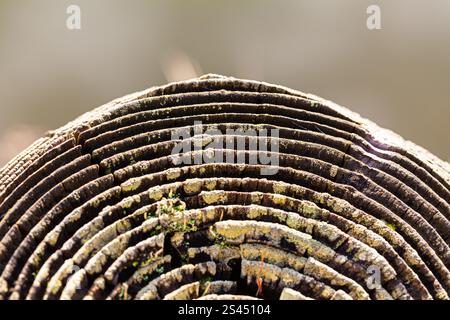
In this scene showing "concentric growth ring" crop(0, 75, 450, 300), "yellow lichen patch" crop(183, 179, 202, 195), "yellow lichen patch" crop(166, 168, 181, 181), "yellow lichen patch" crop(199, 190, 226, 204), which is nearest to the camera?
"concentric growth ring" crop(0, 75, 450, 300)

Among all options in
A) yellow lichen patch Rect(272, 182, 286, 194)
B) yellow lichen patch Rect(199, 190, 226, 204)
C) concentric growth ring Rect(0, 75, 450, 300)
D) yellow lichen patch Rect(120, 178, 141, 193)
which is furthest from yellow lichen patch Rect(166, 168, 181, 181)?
yellow lichen patch Rect(272, 182, 286, 194)

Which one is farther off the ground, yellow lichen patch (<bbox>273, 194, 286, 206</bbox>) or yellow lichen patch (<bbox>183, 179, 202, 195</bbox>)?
yellow lichen patch (<bbox>183, 179, 202, 195</bbox>)

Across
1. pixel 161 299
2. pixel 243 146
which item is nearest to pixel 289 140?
pixel 243 146

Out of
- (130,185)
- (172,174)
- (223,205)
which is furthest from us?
(172,174)

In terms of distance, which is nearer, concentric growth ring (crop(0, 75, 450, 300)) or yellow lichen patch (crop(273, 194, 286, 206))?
concentric growth ring (crop(0, 75, 450, 300))

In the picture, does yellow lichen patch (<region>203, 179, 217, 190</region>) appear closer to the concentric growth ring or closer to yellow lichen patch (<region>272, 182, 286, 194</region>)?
the concentric growth ring

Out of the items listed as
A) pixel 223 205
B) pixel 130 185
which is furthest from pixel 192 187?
pixel 130 185

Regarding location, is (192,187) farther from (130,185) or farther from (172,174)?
(130,185)

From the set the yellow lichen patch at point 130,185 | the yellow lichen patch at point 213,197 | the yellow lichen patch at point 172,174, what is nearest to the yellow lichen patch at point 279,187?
the yellow lichen patch at point 213,197

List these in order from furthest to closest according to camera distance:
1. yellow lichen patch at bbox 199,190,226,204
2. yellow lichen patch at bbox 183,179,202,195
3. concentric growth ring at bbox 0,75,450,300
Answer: yellow lichen patch at bbox 183,179,202,195 → yellow lichen patch at bbox 199,190,226,204 → concentric growth ring at bbox 0,75,450,300
